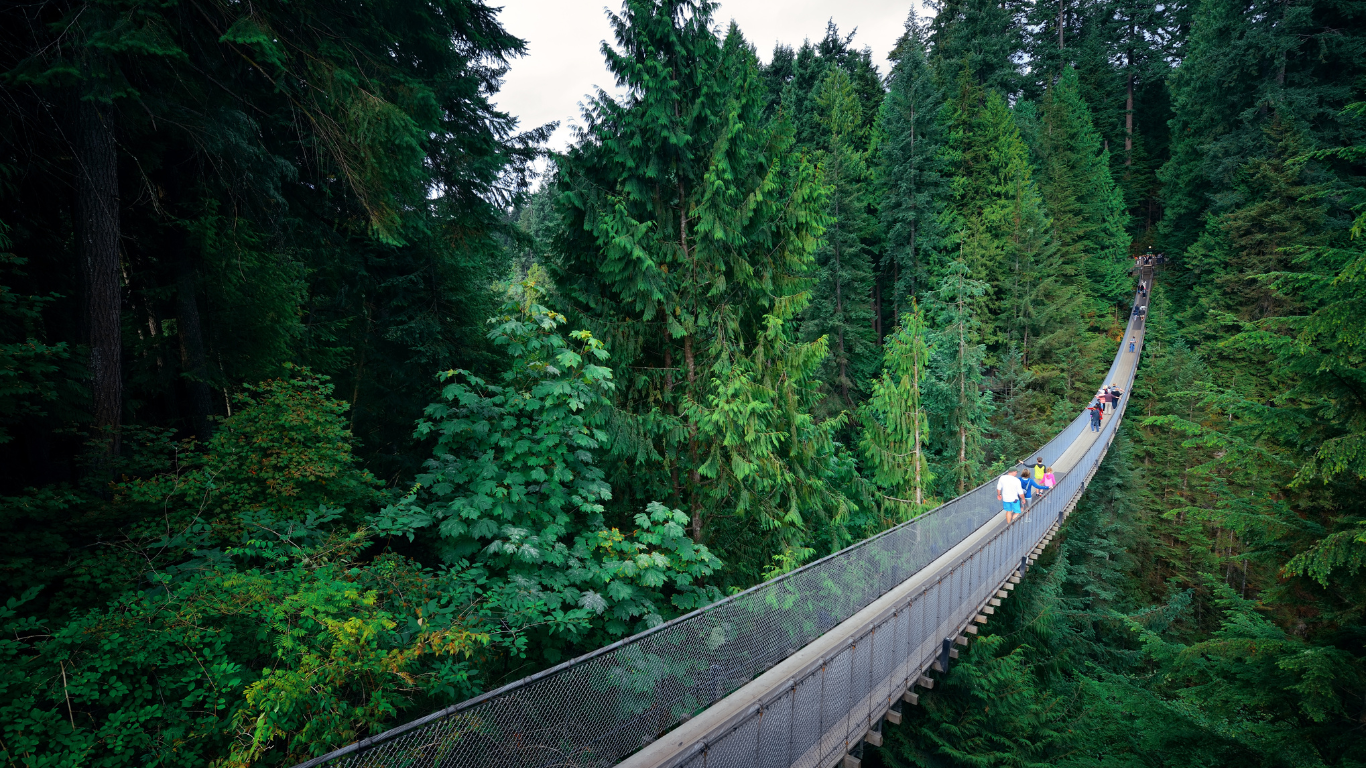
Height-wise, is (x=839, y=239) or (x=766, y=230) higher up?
(x=839, y=239)

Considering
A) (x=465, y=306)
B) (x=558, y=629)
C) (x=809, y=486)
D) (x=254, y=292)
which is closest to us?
(x=558, y=629)

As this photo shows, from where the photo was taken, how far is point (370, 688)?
3.63 m

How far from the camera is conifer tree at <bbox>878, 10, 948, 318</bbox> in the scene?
79.9ft

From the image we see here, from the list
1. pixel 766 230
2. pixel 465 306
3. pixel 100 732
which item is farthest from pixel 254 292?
pixel 766 230

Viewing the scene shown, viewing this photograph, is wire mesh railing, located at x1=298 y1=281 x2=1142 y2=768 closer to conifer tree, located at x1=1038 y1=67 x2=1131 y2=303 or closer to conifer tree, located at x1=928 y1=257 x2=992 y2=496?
conifer tree, located at x1=928 y1=257 x2=992 y2=496

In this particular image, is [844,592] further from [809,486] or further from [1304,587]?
[1304,587]

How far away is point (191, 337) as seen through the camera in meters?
7.68

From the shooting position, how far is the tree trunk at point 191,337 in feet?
25.1

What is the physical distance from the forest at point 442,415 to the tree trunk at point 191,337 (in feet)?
0.23

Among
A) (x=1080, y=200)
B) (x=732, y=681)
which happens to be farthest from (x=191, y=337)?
(x=1080, y=200)

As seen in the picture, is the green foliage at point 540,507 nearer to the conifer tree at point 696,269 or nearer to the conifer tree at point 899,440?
the conifer tree at point 696,269

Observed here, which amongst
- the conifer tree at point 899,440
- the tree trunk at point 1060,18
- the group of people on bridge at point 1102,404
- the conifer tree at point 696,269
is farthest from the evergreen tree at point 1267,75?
the conifer tree at point 696,269

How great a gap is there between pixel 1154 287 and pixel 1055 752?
32.1 meters

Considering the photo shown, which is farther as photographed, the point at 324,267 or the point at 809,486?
the point at 324,267
